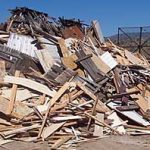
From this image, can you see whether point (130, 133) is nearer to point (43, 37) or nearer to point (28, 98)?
point (28, 98)

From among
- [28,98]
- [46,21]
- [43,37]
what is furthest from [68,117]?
[46,21]

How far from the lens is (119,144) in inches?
391

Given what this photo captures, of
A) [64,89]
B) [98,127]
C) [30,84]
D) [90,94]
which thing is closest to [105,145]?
[98,127]

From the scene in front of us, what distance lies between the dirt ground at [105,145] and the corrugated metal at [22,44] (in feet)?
15.3

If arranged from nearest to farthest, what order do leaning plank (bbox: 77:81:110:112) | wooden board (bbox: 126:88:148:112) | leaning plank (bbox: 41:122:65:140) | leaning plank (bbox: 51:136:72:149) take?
1. leaning plank (bbox: 51:136:72:149)
2. leaning plank (bbox: 41:122:65:140)
3. leaning plank (bbox: 77:81:110:112)
4. wooden board (bbox: 126:88:148:112)

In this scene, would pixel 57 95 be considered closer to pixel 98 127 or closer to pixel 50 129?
pixel 50 129

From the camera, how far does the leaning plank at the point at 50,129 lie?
10180mm

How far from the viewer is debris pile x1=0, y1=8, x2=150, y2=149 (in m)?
10.5

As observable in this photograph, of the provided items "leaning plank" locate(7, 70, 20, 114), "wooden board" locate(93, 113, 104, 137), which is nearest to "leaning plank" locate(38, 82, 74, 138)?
"leaning plank" locate(7, 70, 20, 114)

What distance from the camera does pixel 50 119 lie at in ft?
34.7

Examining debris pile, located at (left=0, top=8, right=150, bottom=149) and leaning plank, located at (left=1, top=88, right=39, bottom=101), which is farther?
leaning plank, located at (left=1, top=88, right=39, bottom=101)

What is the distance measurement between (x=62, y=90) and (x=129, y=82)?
8.57 ft

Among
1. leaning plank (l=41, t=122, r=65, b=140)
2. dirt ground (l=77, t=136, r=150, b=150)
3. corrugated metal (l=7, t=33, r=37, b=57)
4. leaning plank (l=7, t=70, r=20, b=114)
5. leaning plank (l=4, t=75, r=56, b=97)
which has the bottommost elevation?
dirt ground (l=77, t=136, r=150, b=150)

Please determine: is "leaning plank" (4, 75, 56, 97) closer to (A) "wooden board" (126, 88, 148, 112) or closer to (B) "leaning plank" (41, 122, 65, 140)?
(B) "leaning plank" (41, 122, 65, 140)
